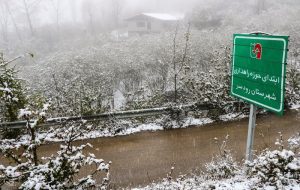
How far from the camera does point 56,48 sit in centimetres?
4497

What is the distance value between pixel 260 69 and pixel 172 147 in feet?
16.8

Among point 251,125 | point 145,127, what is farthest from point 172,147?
point 251,125

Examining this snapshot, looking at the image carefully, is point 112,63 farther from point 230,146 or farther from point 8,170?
point 8,170

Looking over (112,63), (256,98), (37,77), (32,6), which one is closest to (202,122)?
(256,98)

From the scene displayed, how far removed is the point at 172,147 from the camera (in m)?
9.73

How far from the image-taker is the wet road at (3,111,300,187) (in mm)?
8336

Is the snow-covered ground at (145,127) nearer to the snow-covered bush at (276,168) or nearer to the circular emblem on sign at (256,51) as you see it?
the snow-covered bush at (276,168)

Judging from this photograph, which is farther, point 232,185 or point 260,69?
point 232,185

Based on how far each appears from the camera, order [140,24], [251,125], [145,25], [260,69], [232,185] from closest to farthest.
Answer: [260,69] < [251,125] < [232,185] < [145,25] < [140,24]

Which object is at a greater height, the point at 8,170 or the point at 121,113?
the point at 8,170

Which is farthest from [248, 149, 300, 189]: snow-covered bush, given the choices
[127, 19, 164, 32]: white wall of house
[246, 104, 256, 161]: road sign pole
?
[127, 19, 164, 32]: white wall of house

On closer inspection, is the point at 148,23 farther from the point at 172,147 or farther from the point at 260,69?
the point at 260,69

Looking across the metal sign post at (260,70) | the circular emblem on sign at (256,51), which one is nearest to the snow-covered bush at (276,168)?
the metal sign post at (260,70)

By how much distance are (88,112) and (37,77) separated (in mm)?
10503
